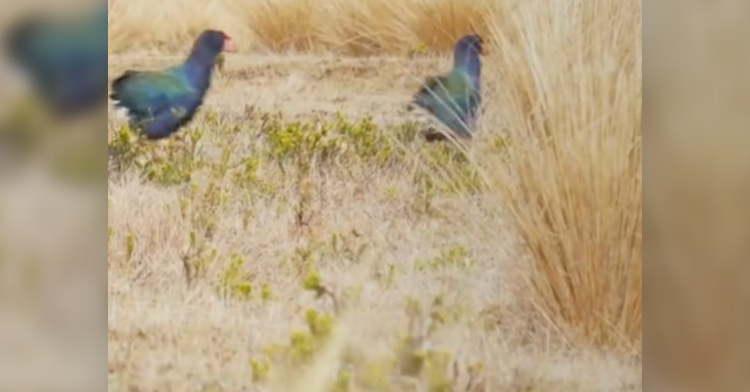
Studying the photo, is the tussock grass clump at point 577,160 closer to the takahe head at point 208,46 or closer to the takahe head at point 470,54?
the takahe head at point 470,54

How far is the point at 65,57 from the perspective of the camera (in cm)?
151

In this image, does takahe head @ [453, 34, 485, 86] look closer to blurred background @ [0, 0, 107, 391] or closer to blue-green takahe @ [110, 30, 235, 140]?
blue-green takahe @ [110, 30, 235, 140]

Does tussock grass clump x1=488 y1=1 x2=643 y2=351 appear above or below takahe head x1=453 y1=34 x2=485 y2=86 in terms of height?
below

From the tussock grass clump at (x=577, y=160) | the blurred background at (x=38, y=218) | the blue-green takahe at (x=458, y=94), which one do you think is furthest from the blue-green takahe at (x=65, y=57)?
the tussock grass clump at (x=577, y=160)

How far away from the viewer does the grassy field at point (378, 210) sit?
5.15 feet

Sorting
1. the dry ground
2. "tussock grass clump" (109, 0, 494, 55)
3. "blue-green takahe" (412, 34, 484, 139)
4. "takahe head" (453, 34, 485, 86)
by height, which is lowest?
the dry ground

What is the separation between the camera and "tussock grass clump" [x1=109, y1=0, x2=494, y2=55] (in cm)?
158

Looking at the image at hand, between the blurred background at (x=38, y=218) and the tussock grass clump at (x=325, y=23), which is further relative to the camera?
the tussock grass clump at (x=325, y=23)

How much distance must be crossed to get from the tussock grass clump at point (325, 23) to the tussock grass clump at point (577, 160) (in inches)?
4.5

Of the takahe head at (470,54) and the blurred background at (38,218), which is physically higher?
the takahe head at (470,54)

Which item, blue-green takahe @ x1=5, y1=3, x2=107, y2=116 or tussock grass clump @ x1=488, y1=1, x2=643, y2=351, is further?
tussock grass clump @ x1=488, y1=1, x2=643, y2=351

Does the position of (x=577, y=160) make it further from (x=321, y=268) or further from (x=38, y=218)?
(x=38, y=218)

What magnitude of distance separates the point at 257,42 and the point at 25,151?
472 mm

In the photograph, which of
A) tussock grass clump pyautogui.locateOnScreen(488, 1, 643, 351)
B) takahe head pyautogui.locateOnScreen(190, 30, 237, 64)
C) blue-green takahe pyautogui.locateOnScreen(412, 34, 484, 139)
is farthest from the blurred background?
tussock grass clump pyautogui.locateOnScreen(488, 1, 643, 351)
